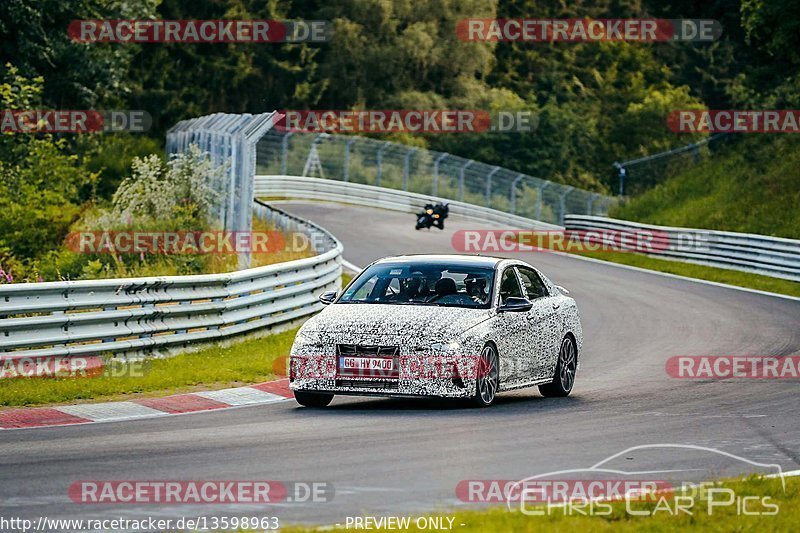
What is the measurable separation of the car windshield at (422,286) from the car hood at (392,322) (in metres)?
0.25

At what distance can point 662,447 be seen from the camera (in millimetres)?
11578

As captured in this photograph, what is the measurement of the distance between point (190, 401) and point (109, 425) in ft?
6.57

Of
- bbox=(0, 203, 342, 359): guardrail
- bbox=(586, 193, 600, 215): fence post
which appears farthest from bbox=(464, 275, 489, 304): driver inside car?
bbox=(586, 193, 600, 215): fence post

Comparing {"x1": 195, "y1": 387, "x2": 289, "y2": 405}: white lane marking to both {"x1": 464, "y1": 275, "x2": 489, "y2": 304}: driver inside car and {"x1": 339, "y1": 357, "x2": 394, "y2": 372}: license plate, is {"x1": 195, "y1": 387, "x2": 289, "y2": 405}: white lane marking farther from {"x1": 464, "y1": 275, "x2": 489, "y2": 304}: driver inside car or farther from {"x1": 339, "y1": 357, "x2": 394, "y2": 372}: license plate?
{"x1": 464, "y1": 275, "x2": 489, "y2": 304}: driver inside car

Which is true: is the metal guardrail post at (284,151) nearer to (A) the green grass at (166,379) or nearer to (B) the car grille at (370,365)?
(A) the green grass at (166,379)

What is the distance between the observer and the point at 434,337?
13.8 meters

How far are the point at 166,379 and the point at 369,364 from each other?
322 centimetres

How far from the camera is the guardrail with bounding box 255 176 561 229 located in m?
60.2

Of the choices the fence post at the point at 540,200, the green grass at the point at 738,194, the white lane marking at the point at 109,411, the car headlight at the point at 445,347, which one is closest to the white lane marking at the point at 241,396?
the white lane marking at the point at 109,411

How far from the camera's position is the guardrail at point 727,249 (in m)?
33.6

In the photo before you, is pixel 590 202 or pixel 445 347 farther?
pixel 590 202

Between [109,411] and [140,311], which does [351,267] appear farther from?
[109,411]

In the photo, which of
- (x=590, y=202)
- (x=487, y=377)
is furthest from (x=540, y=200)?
(x=487, y=377)

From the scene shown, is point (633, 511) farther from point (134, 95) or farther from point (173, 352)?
point (134, 95)
